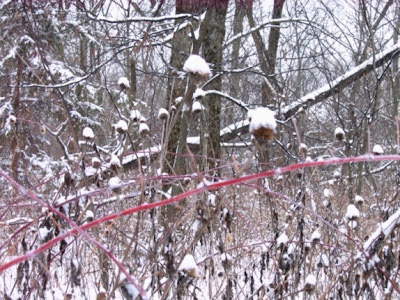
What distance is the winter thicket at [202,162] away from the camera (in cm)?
99

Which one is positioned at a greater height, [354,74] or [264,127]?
[354,74]

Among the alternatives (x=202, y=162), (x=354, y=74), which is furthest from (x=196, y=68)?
(x=354, y=74)

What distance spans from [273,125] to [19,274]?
109 cm

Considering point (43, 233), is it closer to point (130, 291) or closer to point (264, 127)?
point (130, 291)

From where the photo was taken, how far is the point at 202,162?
1.65 metres

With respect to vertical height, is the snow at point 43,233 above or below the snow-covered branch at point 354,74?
below

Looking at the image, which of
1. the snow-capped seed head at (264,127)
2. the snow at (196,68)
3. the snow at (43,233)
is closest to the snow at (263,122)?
the snow-capped seed head at (264,127)

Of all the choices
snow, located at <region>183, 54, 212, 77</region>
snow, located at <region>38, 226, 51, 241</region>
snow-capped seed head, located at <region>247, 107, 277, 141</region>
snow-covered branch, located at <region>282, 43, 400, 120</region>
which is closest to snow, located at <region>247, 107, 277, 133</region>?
snow-capped seed head, located at <region>247, 107, 277, 141</region>

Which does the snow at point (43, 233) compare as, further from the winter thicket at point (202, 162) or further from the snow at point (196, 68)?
the snow at point (196, 68)

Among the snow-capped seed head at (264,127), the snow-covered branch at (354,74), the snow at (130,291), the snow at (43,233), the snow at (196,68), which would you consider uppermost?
the snow-covered branch at (354,74)

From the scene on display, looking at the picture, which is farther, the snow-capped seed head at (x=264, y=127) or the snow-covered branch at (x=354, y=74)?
the snow-covered branch at (x=354, y=74)

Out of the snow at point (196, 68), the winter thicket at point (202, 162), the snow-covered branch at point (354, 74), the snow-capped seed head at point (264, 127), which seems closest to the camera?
the snow-capped seed head at point (264, 127)

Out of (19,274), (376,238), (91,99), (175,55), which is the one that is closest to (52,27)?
(91,99)

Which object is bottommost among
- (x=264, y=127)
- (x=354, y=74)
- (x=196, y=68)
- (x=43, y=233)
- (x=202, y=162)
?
(x=43, y=233)
